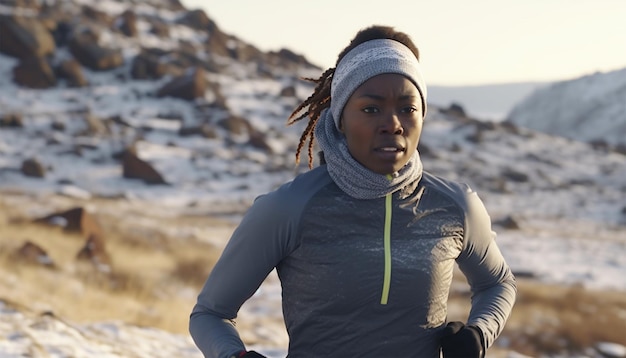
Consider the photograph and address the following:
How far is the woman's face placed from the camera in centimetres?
147

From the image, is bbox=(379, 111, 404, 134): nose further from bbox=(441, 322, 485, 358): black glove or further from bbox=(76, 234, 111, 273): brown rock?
bbox=(76, 234, 111, 273): brown rock

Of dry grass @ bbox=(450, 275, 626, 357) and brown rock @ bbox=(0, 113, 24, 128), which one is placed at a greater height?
brown rock @ bbox=(0, 113, 24, 128)

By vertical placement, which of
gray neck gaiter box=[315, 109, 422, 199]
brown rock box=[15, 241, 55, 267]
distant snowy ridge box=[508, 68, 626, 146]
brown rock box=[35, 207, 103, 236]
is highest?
distant snowy ridge box=[508, 68, 626, 146]

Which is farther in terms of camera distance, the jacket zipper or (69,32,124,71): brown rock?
(69,32,124,71): brown rock

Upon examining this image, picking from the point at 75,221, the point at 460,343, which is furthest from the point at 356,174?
the point at 75,221

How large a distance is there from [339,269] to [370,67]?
490mm

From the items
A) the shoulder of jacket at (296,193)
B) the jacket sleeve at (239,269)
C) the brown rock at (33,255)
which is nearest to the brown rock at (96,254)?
the brown rock at (33,255)

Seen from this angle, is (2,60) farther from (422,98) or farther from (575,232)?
(422,98)

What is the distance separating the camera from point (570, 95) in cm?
5597

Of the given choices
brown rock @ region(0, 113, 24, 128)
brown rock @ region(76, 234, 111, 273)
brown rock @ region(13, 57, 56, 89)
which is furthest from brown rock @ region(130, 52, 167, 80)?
brown rock @ region(76, 234, 111, 273)

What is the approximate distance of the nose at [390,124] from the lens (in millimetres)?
1466

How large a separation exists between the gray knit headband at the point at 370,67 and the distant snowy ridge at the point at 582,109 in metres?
46.1

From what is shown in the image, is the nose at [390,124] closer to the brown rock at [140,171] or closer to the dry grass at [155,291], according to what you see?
the dry grass at [155,291]

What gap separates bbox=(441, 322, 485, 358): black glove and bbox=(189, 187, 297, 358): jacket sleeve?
47cm
